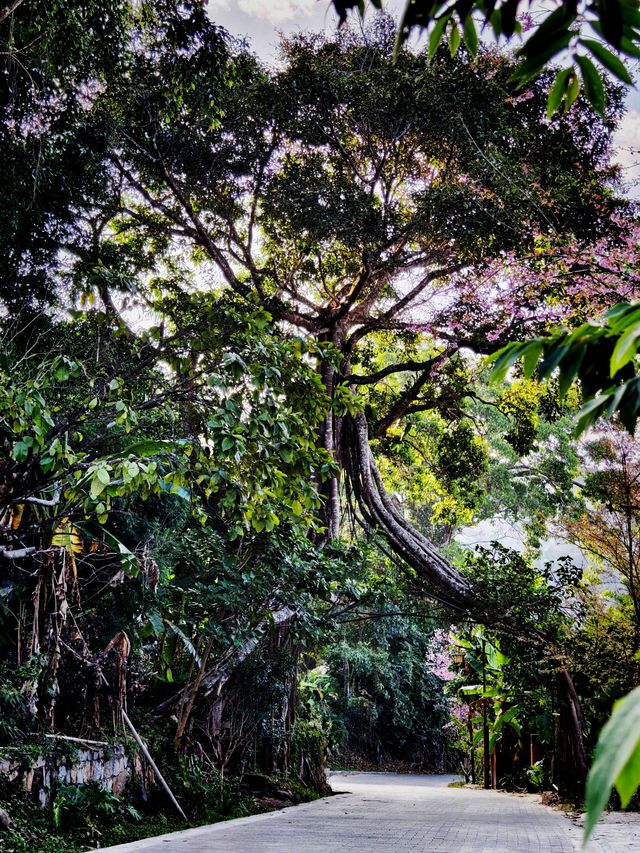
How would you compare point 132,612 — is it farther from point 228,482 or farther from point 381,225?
point 381,225

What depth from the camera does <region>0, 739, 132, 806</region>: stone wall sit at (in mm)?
5680

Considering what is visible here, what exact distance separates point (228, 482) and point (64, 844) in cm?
297

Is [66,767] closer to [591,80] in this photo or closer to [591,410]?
[591,410]

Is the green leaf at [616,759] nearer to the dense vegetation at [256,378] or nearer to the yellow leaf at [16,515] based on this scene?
the dense vegetation at [256,378]

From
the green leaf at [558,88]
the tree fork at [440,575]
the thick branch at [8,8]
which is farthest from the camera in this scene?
the tree fork at [440,575]

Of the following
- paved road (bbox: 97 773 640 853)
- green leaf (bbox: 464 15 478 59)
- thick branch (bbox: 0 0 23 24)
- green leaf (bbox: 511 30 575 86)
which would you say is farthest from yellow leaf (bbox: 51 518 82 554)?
green leaf (bbox: 511 30 575 86)

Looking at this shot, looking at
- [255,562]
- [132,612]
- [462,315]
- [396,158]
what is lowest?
[132,612]

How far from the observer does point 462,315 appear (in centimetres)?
970

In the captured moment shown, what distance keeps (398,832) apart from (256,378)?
15.4 feet

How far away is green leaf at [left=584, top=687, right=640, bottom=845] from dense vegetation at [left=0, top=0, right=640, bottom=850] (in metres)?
3.74

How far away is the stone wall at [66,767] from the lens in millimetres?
5680

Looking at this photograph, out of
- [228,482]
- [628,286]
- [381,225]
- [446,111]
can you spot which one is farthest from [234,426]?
[446,111]

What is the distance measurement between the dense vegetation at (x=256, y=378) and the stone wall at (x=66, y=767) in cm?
18

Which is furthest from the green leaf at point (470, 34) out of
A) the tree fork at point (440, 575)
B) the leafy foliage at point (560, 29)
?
the tree fork at point (440, 575)
